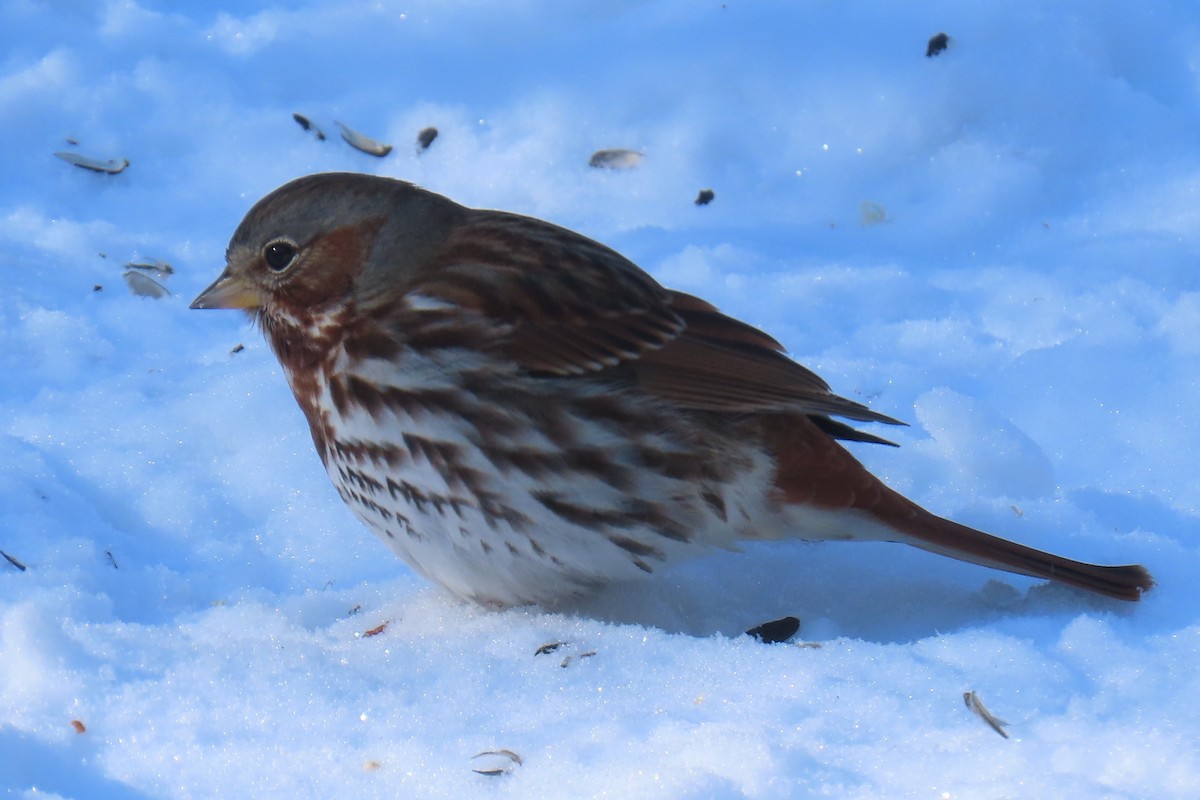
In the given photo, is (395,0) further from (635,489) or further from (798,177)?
(635,489)

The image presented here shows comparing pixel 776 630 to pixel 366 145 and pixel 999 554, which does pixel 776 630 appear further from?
pixel 366 145

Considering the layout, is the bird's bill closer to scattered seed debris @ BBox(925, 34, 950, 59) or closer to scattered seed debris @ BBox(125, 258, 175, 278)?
scattered seed debris @ BBox(125, 258, 175, 278)

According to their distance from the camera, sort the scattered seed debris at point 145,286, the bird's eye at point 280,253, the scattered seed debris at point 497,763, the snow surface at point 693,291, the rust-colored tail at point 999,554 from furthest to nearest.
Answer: the scattered seed debris at point 145,286
the bird's eye at point 280,253
the rust-colored tail at point 999,554
the snow surface at point 693,291
the scattered seed debris at point 497,763

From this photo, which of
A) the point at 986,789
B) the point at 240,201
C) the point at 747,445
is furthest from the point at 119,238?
the point at 986,789

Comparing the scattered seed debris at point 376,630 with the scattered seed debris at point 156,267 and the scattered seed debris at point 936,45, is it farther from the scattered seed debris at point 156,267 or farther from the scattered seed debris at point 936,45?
the scattered seed debris at point 936,45

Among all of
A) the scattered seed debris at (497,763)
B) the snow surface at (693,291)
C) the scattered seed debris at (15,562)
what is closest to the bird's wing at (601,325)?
the snow surface at (693,291)

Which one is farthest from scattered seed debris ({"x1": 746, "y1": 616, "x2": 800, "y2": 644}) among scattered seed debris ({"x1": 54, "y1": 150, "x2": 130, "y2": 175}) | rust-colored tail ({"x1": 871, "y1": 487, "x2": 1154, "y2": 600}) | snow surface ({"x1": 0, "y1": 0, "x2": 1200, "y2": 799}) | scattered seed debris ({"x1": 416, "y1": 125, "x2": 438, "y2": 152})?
scattered seed debris ({"x1": 54, "y1": 150, "x2": 130, "y2": 175})

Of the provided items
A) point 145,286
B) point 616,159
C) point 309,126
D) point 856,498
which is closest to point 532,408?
point 856,498
